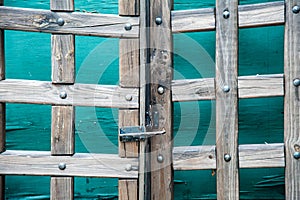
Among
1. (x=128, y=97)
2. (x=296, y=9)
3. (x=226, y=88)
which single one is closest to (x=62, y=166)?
(x=128, y=97)

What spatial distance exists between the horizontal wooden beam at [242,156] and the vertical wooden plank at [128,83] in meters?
0.13

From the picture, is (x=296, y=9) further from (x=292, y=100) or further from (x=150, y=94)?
(x=150, y=94)

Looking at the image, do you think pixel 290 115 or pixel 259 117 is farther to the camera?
pixel 259 117

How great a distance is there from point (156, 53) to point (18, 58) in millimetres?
516

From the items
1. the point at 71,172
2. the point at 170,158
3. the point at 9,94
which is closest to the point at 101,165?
the point at 71,172

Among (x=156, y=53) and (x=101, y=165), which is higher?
(x=156, y=53)

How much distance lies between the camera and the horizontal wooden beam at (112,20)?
112 cm

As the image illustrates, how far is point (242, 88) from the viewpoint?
44.1 inches

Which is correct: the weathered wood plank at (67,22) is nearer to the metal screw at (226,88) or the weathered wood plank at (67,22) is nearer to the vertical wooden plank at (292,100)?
the metal screw at (226,88)

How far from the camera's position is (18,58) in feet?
4.57

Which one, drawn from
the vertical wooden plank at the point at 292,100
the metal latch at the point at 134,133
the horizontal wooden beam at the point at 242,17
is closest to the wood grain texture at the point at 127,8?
the horizontal wooden beam at the point at 242,17

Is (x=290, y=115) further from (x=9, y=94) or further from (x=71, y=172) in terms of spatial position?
(x=9, y=94)

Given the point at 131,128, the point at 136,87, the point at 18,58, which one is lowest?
the point at 131,128

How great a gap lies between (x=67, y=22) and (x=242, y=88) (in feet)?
1.71
